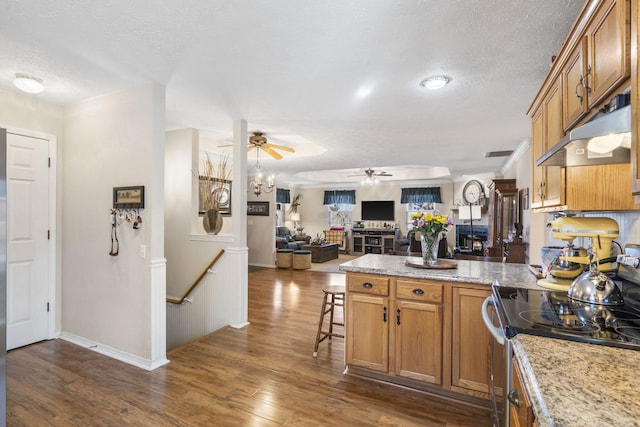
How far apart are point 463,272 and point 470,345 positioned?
514 mm

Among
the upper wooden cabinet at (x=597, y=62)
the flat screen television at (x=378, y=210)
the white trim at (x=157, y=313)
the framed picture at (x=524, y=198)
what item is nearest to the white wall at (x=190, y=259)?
the white trim at (x=157, y=313)

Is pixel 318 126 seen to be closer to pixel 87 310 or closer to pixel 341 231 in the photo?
pixel 87 310

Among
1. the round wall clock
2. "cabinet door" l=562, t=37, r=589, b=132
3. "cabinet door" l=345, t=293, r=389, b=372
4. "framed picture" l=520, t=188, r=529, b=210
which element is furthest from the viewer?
the round wall clock

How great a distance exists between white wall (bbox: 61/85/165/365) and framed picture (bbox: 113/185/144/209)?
0.17 feet

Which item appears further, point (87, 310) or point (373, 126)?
point (373, 126)

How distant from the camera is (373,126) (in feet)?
12.9

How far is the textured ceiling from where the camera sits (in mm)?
1728

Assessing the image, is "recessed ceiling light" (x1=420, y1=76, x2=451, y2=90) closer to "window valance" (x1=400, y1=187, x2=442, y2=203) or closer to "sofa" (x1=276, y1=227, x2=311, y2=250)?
"sofa" (x1=276, y1=227, x2=311, y2=250)

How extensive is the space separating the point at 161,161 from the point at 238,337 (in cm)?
196

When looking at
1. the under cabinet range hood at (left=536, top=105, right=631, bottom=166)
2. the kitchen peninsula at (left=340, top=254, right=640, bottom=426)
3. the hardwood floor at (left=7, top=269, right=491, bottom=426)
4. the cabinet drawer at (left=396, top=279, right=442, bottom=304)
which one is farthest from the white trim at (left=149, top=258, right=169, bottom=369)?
the under cabinet range hood at (left=536, top=105, right=631, bottom=166)

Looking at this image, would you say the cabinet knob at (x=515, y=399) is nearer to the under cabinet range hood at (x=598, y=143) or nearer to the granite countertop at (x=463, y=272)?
the under cabinet range hood at (x=598, y=143)

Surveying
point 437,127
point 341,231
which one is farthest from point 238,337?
point 341,231

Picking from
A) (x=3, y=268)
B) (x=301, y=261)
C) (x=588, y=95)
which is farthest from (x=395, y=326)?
(x=301, y=261)

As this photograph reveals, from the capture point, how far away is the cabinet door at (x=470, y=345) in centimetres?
216
